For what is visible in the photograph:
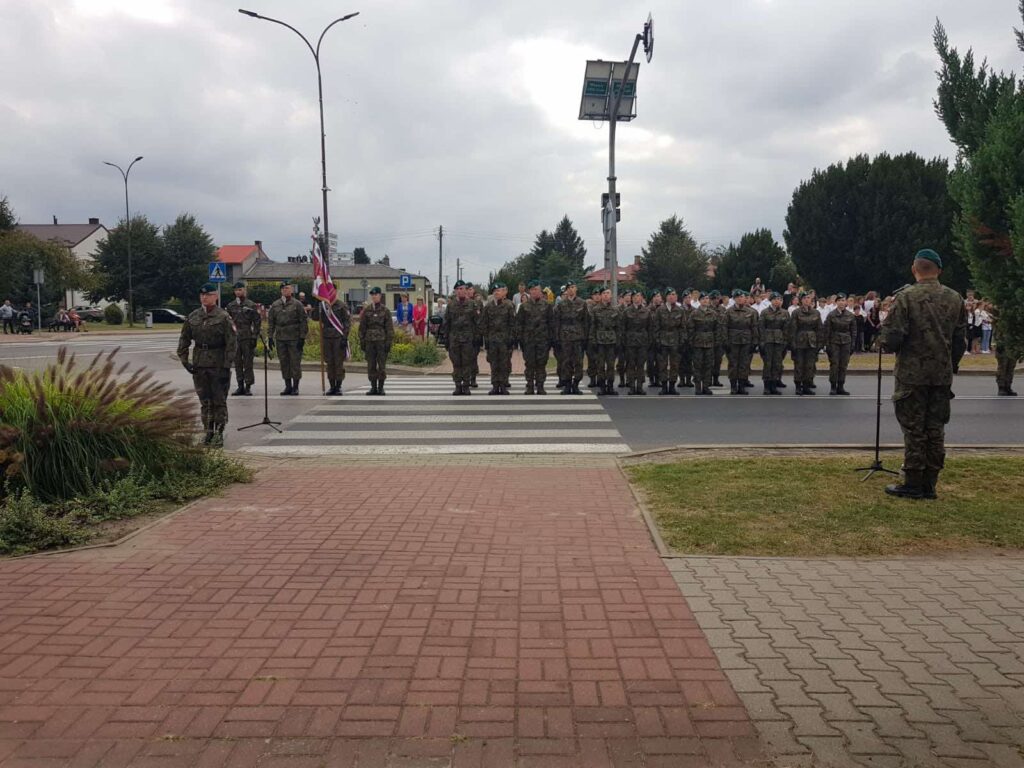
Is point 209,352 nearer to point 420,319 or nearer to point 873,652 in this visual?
point 873,652

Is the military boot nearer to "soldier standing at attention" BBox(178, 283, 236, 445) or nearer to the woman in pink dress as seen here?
"soldier standing at attention" BBox(178, 283, 236, 445)

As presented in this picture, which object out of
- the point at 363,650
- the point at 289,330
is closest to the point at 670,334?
the point at 289,330

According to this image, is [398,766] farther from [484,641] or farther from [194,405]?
[194,405]

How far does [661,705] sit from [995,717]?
134 centimetres

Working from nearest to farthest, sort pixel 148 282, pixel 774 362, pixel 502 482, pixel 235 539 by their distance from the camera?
pixel 235 539, pixel 502 482, pixel 774 362, pixel 148 282

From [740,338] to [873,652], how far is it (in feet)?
38.5

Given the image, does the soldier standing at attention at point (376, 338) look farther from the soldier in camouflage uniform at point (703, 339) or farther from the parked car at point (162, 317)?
the parked car at point (162, 317)

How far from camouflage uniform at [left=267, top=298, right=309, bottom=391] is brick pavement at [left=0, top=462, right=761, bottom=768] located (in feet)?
30.1

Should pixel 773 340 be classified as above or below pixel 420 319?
below

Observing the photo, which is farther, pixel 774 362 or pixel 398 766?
pixel 774 362

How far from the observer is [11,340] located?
34188mm

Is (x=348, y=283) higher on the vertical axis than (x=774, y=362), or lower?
higher

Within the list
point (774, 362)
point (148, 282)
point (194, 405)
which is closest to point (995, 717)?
point (194, 405)

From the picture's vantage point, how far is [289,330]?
15.4 meters
